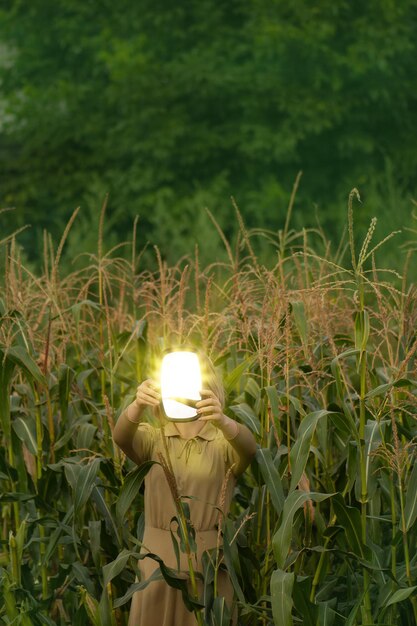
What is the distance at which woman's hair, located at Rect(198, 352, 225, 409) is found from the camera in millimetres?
3848

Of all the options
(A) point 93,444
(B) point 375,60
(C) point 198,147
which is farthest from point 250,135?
(A) point 93,444

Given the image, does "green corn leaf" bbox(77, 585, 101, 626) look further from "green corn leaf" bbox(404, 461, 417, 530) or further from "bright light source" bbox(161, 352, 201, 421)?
"green corn leaf" bbox(404, 461, 417, 530)

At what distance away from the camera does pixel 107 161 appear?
18578 mm

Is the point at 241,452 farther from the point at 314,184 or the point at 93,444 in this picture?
the point at 314,184

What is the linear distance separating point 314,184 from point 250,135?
1.21 m

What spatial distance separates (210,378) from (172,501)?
0.43 m

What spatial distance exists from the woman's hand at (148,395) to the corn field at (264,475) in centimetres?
20

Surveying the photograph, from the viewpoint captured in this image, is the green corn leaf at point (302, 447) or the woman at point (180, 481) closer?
the green corn leaf at point (302, 447)

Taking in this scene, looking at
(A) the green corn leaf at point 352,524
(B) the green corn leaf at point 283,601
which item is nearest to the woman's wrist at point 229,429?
(A) the green corn leaf at point 352,524

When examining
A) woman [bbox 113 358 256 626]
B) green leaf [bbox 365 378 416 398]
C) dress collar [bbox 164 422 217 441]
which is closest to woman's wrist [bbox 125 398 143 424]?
woman [bbox 113 358 256 626]

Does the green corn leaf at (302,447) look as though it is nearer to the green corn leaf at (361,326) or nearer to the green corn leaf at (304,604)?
the green corn leaf at (361,326)

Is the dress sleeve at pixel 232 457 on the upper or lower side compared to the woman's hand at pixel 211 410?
lower

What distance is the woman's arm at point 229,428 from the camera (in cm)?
363

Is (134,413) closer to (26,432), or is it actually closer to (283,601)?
(283,601)
